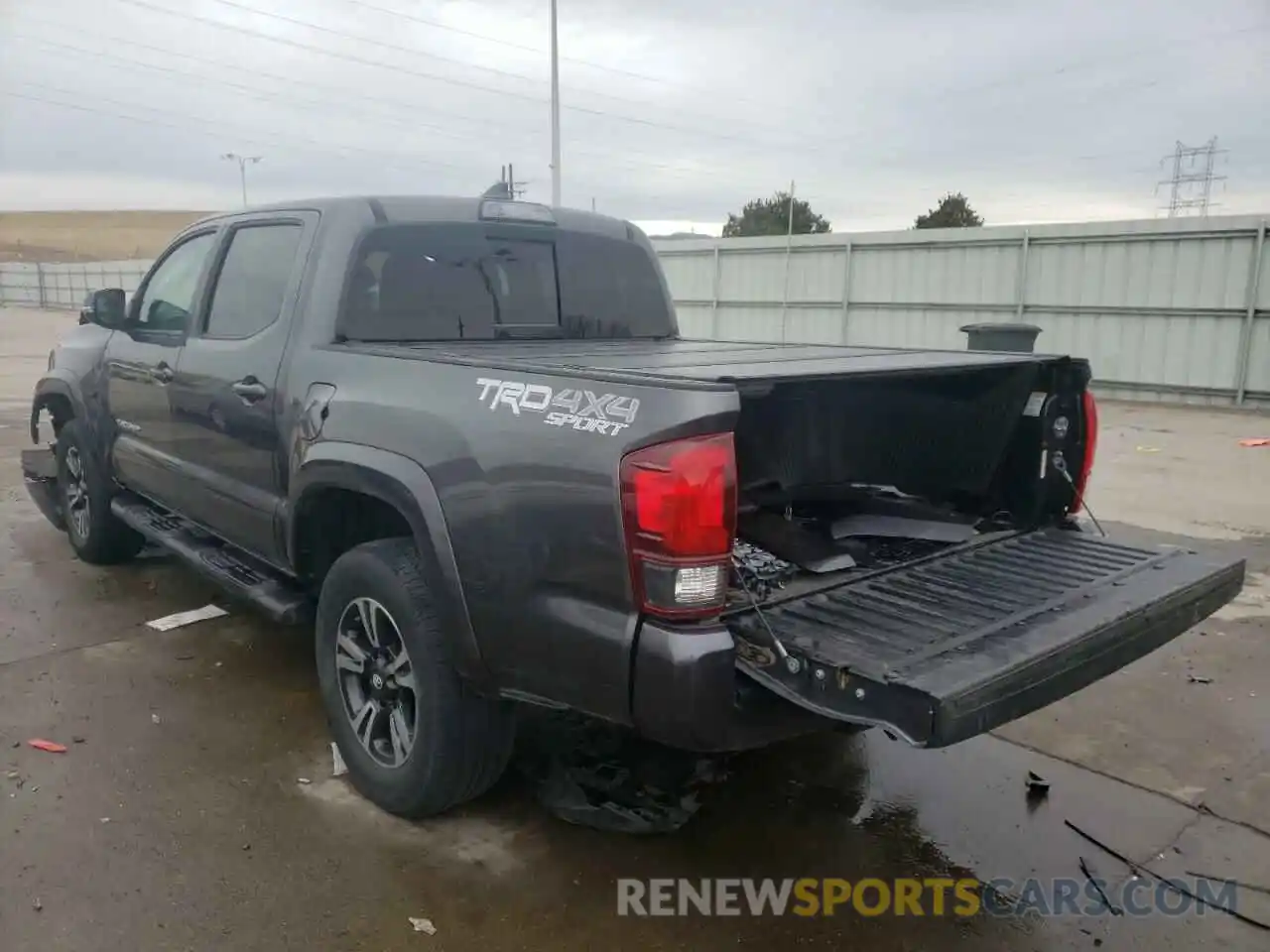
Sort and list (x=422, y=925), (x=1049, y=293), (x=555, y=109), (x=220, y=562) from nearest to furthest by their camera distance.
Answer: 1. (x=422, y=925)
2. (x=220, y=562)
3. (x=1049, y=293)
4. (x=555, y=109)

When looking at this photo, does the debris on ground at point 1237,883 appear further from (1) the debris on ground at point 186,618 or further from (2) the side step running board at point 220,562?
(1) the debris on ground at point 186,618

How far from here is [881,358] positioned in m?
3.41

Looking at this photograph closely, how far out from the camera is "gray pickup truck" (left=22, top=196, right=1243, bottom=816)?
247cm

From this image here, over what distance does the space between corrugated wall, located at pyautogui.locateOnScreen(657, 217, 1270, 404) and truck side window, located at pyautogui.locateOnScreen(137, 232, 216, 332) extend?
13.9m

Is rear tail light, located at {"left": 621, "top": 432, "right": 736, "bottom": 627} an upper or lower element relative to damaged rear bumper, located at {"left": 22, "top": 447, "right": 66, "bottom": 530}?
upper

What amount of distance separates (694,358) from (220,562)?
241 cm

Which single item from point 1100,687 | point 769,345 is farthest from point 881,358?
point 1100,687

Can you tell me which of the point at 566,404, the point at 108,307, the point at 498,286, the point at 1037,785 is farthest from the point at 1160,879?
the point at 108,307

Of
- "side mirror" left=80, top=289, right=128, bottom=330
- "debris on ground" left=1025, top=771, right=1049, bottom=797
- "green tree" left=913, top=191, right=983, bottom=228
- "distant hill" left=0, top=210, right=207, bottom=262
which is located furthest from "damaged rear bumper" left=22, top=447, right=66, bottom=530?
"distant hill" left=0, top=210, right=207, bottom=262

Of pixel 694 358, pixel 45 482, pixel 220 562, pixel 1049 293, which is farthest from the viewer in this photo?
pixel 1049 293

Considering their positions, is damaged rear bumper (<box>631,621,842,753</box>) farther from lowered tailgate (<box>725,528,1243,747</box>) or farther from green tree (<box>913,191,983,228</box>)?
green tree (<box>913,191,983,228</box>)

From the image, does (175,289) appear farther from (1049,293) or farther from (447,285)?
(1049,293)

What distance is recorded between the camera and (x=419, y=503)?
9.81 feet

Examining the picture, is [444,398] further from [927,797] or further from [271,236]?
[927,797]
